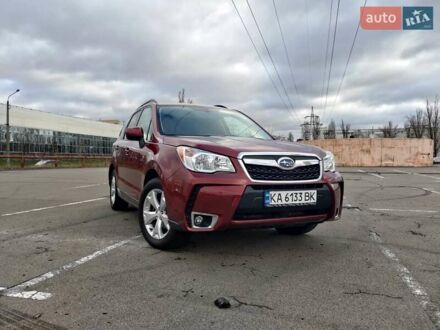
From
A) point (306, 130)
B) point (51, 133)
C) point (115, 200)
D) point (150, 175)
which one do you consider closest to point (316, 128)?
point (306, 130)

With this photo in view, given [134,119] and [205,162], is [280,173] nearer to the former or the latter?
[205,162]

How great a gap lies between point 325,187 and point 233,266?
122 cm

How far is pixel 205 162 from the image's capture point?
3.67m

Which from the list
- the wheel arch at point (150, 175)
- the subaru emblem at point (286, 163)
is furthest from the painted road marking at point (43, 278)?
the subaru emblem at point (286, 163)

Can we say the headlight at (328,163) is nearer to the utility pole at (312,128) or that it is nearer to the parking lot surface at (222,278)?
the parking lot surface at (222,278)

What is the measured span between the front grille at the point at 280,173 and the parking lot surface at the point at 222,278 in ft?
2.75

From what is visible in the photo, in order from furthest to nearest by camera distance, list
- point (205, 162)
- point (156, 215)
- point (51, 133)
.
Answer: point (51, 133), point (156, 215), point (205, 162)

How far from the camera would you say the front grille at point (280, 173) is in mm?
3646

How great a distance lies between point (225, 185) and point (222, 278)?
2.65ft

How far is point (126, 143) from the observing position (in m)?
5.87

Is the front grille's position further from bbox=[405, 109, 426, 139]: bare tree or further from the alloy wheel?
bbox=[405, 109, 426, 139]: bare tree

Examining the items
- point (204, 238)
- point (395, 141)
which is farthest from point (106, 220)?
point (395, 141)

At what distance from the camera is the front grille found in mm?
3646

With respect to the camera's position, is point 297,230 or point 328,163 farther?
point 297,230
